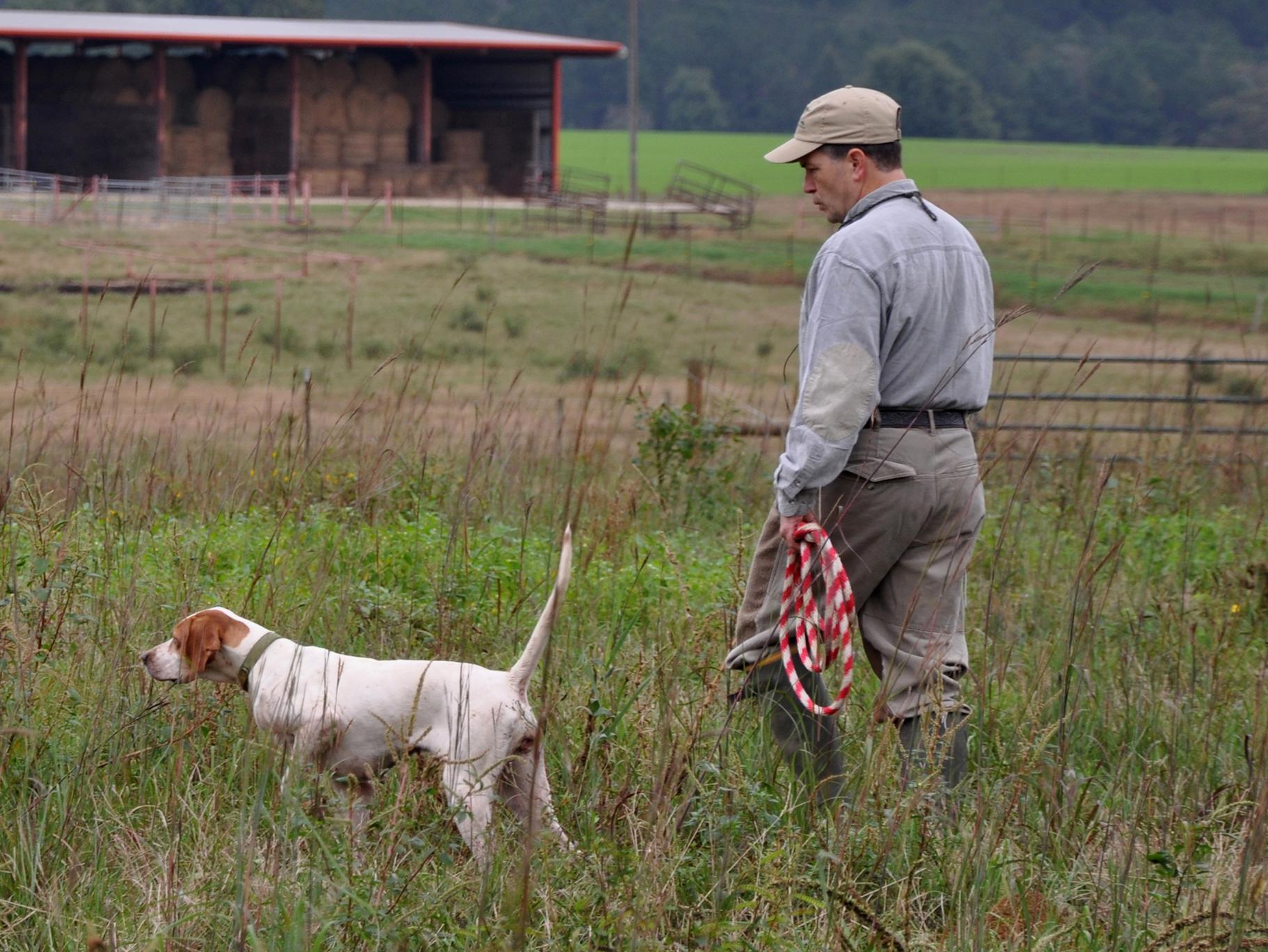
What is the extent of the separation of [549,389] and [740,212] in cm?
2356

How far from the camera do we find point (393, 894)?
2805mm

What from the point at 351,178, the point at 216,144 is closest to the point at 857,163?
the point at 351,178

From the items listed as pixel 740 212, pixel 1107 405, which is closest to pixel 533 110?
pixel 740 212

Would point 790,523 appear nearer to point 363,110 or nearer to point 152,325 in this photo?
point 152,325

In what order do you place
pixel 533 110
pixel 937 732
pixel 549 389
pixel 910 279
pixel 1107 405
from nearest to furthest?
pixel 937 732 → pixel 910 279 → pixel 549 389 → pixel 1107 405 → pixel 533 110

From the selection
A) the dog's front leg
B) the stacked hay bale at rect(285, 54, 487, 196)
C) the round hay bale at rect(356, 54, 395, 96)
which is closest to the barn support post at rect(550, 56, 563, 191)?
the stacked hay bale at rect(285, 54, 487, 196)

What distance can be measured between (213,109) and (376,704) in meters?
36.5

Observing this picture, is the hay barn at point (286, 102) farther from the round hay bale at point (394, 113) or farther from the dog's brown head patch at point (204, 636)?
the dog's brown head patch at point (204, 636)

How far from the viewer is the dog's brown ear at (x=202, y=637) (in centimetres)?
358

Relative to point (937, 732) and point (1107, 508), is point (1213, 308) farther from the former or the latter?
point (937, 732)

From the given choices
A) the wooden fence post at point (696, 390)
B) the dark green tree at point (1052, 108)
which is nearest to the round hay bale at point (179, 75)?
the wooden fence post at point (696, 390)

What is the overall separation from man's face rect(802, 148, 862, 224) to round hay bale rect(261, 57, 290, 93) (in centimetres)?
3619

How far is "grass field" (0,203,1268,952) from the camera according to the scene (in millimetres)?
2838

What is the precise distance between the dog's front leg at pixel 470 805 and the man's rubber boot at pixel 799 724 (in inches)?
26.4
